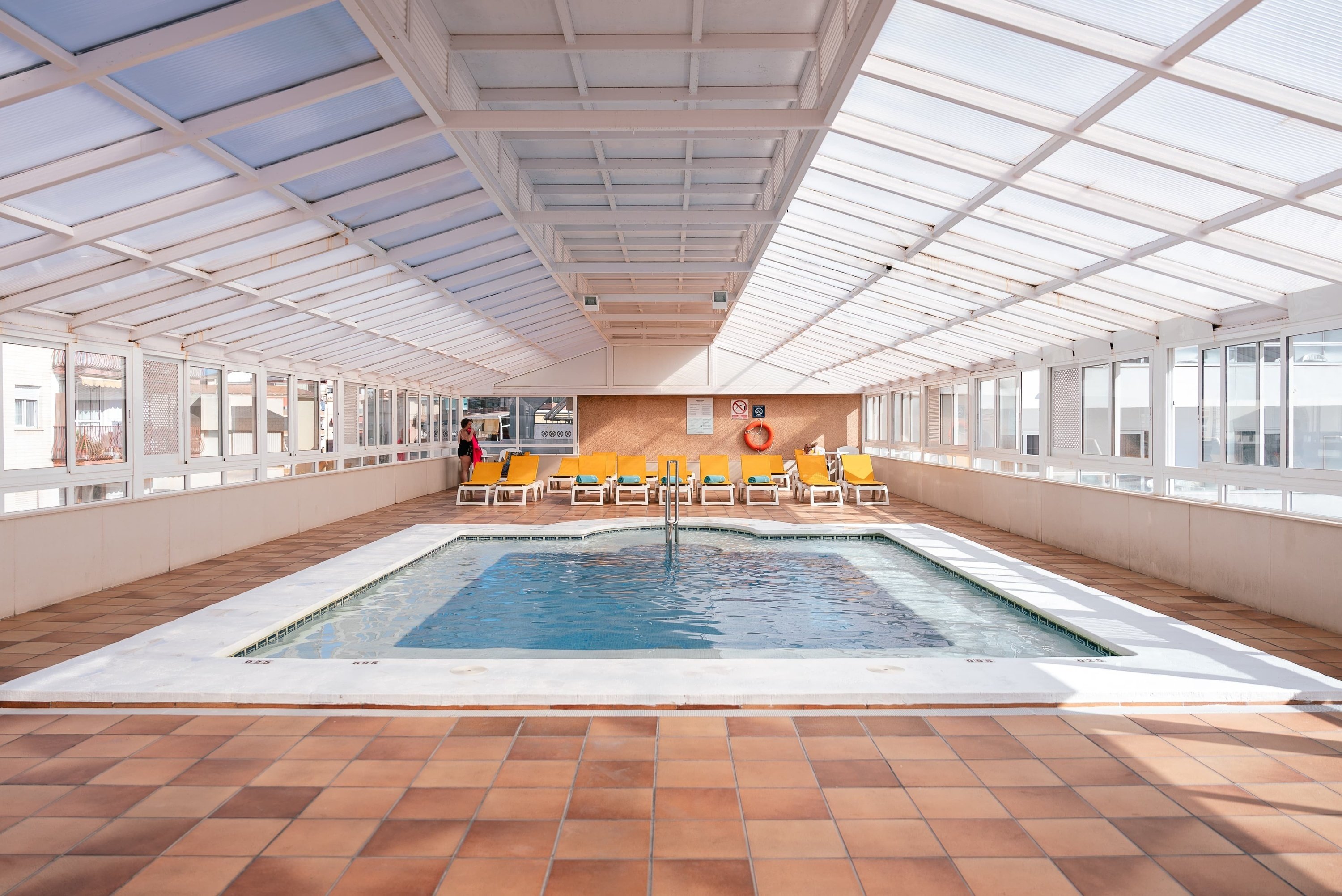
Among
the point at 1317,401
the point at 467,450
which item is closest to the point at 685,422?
the point at 467,450

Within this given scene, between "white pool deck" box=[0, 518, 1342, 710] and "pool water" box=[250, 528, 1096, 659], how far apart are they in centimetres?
51

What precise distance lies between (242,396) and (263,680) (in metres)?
6.52

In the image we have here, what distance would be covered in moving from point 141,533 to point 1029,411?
1039cm

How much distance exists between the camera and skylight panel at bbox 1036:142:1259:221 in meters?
4.51

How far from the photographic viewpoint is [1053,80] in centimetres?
402

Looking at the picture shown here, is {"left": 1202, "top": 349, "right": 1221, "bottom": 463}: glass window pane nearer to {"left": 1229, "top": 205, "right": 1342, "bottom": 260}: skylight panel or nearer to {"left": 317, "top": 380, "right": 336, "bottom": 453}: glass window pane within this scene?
{"left": 1229, "top": 205, "right": 1342, "bottom": 260}: skylight panel

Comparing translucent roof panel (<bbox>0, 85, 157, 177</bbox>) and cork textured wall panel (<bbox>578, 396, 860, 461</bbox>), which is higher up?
translucent roof panel (<bbox>0, 85, 157, 177</bbox>)

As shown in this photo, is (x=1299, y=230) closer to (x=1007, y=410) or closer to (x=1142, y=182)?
(x=1142, y=182)

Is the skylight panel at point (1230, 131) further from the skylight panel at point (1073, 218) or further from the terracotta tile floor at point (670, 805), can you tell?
the terracotta tile floor at point (670, 805)

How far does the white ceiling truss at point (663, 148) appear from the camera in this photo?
3486 millimetres

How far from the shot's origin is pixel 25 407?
6121mm

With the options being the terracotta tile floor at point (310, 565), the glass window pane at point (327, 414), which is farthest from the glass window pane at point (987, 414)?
Result: the glass window pane at point (327, 414)

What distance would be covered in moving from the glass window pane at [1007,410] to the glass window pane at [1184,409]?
3582 mm

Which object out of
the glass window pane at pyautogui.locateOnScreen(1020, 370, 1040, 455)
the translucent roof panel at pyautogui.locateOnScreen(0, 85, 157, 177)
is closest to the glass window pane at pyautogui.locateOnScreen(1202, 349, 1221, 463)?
the glass window pane at pyautogui.locateOnScreen(1020, 370, 1040, 455)
